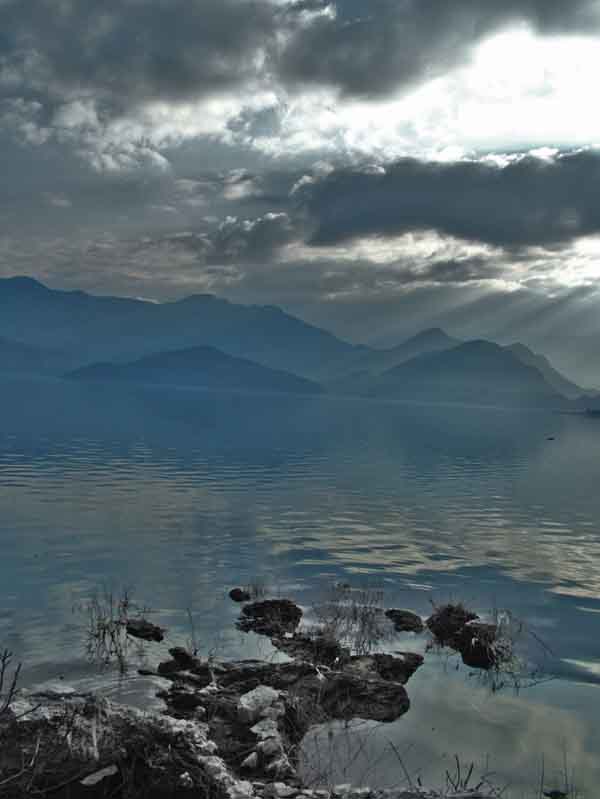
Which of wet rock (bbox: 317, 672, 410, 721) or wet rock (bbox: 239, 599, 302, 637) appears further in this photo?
wet rock (bbox: 239, 599, 302, 637)

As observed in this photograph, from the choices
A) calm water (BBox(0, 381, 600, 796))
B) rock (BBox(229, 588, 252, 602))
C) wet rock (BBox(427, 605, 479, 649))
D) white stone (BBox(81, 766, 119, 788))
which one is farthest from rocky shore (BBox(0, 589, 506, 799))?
rock (BBox(229, 588, 252, 602))

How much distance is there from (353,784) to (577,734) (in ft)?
21.2

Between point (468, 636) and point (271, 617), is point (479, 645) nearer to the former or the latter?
point (468, 636)

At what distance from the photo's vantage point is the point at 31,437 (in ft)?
311

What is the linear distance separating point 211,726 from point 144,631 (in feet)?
26.3

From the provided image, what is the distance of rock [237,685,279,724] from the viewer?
Answer: 14.9m

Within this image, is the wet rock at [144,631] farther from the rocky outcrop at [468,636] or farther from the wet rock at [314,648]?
the rocky outcrop at [468,636]

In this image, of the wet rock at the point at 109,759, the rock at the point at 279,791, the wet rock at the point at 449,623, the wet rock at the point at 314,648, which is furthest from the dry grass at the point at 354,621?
the wet rock at the point at 109,759

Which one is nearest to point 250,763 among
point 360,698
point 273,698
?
point 273,698

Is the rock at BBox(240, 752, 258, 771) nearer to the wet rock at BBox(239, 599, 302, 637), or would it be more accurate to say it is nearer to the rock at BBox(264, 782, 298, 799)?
the rock at BBox(264, 782, 298, 799)

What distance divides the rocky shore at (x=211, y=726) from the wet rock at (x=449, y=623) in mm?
467

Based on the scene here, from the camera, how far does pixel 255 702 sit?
15.4 metres

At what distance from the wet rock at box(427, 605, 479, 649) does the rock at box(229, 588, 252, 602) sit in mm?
7459

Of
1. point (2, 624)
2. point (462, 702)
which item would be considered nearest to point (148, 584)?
point (2, 624)
